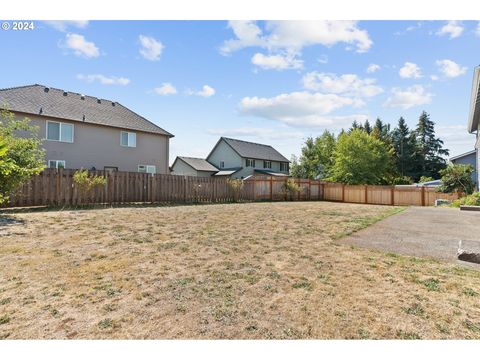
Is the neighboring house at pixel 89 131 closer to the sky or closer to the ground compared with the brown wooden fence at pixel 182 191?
closer to the sky

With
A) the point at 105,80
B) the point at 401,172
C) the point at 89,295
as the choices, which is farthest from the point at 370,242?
the point at 401,172

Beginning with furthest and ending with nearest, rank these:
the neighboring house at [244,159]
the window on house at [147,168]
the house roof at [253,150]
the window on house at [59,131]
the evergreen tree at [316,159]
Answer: the evergreen tree at [316,159] → the house roof at [253,150] → the neighboring house at [244,159] → the window on house at [147,168] → the window on house at [59,131]

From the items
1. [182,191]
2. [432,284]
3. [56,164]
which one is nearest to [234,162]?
[182,191]

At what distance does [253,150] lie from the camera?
38500mm

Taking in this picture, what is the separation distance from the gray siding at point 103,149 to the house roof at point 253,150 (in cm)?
1474

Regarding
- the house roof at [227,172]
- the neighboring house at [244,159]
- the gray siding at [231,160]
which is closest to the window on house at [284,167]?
the neighboring house at [244,159]

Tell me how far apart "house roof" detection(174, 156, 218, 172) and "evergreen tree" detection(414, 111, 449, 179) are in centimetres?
3649

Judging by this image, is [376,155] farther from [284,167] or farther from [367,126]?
[367,126]

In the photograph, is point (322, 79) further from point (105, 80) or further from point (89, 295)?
point (89, 295)

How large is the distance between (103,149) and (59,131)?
2.81 m

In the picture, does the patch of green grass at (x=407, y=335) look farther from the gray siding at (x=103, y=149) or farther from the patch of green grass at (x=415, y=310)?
the gray siding at (x=103, y=149)

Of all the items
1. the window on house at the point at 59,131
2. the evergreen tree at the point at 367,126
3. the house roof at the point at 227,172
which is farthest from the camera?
the evergreen tree at the point at 367,126

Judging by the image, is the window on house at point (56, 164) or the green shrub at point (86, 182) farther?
the window on house at point (56, 164)

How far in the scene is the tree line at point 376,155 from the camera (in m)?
36.6
